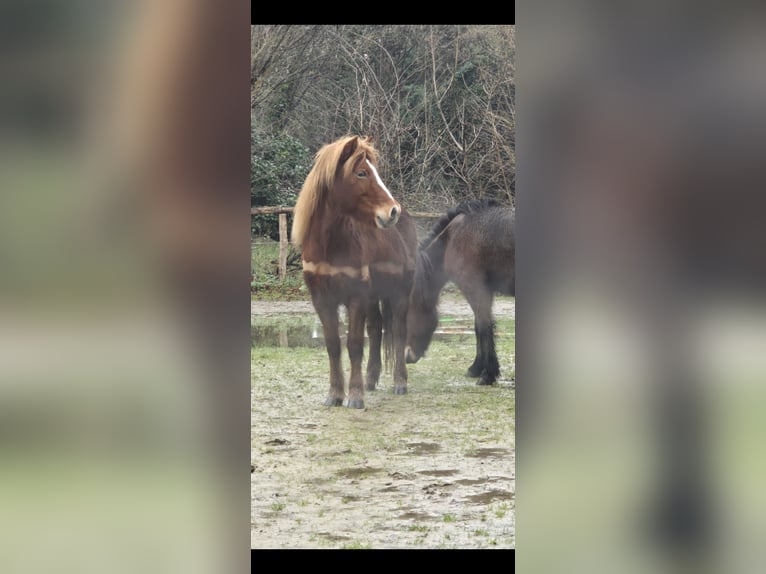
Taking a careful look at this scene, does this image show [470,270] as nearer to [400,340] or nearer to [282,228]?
[400,340]

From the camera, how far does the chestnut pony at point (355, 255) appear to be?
4.13 meters

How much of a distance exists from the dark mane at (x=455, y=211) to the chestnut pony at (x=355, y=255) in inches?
2.9

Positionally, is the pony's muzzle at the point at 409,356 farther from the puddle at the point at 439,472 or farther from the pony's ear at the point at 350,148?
the pony's ear at the point at 350,148

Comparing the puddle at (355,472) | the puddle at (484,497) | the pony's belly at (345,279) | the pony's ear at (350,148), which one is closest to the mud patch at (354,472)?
the puddle at (355,472)

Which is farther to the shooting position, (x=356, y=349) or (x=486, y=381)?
(x=486, y=381)

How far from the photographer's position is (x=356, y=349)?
4289 mm

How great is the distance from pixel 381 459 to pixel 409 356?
54 cm

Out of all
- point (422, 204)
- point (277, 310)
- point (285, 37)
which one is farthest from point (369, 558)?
point (285, 37)
